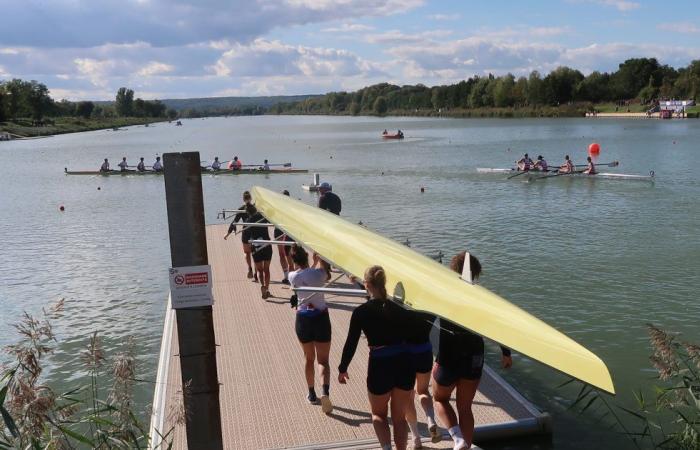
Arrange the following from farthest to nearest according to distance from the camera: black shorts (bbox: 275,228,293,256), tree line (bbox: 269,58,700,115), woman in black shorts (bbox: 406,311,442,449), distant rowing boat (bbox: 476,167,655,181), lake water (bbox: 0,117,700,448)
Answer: tree line (bbox: 269,58,700,115) → distant rowing boat (bbox: 476,167,655,181) → black shorts (bbox: 275,228,293,256) → lake water (bbox: 0,117,700,448) → woman in black shorts (bbox: 406,311,442,449)

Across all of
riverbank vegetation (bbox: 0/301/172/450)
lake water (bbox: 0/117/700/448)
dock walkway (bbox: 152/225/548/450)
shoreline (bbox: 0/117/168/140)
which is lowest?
lake water (bbox: 0/117/700/448)

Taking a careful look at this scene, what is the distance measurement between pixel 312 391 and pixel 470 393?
213 centimetres

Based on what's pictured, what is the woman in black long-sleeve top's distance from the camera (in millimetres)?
5332

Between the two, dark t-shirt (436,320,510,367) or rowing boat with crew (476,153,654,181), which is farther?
rowing boat with crew (476,153,654,181)

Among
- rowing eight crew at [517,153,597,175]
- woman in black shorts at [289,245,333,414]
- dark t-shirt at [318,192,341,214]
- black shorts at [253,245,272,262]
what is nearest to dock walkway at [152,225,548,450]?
woman in black shorts at [289,245,333,414]

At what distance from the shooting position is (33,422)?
4180 millimetres

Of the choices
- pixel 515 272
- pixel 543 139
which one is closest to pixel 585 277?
pixel 515 272

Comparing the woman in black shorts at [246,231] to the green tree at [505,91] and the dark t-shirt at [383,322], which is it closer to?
the dark t-shirt at [383,322]

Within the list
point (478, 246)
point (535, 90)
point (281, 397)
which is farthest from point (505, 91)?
point (281, 397)

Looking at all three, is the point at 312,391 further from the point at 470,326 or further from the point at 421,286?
the point at 470,326

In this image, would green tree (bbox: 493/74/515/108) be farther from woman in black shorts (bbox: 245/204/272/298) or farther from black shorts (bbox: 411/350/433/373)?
black shorts (bbox: 411/350/433/373)

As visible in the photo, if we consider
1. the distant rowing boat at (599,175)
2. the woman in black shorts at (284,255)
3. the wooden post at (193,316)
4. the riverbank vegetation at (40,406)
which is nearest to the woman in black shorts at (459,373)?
the wooden post at (193,316)

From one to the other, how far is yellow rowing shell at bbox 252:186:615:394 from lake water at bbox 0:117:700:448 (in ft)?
6.77

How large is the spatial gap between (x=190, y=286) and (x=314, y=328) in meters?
2.10
